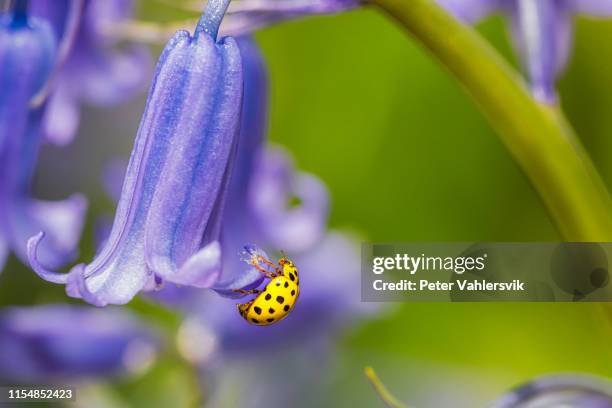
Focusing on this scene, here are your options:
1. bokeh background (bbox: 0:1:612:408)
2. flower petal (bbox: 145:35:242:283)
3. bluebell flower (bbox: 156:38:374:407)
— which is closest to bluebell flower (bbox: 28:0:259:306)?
flower petal (bbox: 145:35:242:283)

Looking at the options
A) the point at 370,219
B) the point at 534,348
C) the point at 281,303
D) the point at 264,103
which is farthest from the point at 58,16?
the point at 534,348

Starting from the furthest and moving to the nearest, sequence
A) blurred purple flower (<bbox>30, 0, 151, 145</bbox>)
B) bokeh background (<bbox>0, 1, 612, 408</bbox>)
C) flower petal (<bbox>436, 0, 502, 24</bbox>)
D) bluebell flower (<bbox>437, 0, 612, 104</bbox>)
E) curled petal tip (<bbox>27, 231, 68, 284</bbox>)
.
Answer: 1. bokeh background (<bbox>0, 1, 612, 408</bbox>)
2. flower petal (<bbox>436, 0, 502, 24</bbox>)
3. blurred purple flower (<bbox>30, 0, 151, 145</bbox>)
4. bluebell flower (<bbox>437, 0, 612, 104</bbox>)
5. curled petal tip (<bbox>27, 231, 68, 284</bbox>)

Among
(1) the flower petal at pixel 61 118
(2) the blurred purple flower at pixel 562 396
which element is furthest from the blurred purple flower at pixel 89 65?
(2) the blurred purple flower at pixel 562 396

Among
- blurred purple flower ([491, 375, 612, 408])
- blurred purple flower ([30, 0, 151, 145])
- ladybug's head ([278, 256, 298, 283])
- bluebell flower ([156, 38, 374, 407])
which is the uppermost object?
blurred purple flower ([30, 0, 151, 145])

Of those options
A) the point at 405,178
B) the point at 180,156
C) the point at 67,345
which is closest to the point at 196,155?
the point at 180,156

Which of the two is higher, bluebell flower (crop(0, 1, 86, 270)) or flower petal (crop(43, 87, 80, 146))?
flower petal (crop(43, 87, 80, 146))

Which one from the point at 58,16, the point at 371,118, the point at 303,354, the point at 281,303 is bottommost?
the point at 281,303

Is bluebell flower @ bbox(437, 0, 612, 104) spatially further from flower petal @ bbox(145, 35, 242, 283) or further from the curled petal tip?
the curled petal tip

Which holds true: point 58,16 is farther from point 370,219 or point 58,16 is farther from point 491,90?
point 370,219
